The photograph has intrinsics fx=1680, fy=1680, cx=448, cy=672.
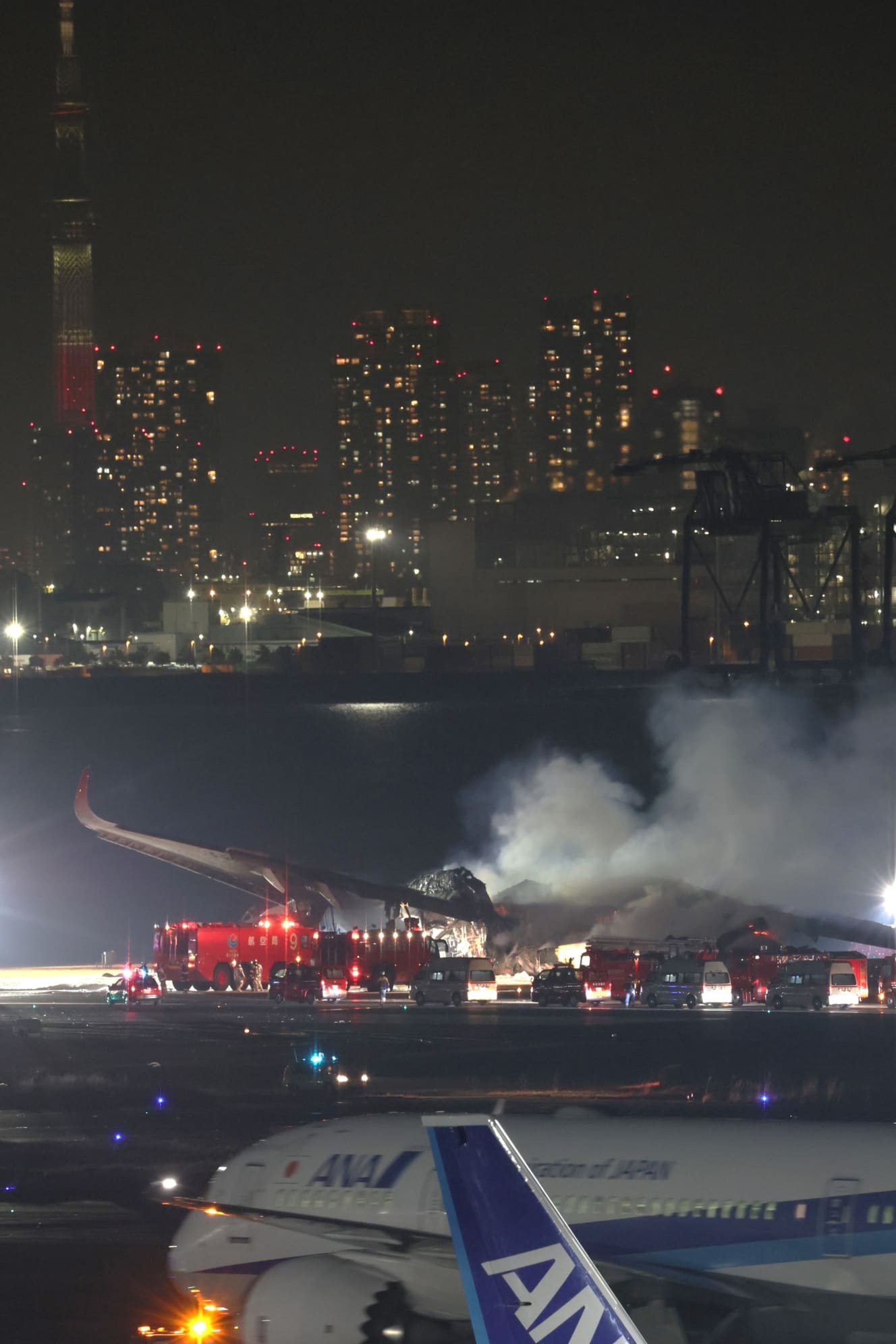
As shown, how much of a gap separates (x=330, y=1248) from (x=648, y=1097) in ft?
64.2

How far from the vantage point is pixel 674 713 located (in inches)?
5069

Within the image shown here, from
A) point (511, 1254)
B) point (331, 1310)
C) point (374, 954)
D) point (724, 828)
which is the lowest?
point (374, 954)

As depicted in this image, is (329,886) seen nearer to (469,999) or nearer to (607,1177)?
(469,999)

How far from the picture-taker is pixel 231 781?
6225 inches

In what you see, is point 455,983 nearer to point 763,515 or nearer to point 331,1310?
point 331,1310

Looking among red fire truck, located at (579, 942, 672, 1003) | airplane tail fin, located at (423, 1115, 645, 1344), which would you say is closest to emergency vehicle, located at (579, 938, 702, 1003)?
red fire truck, located at (579, 942, 672, 1003)

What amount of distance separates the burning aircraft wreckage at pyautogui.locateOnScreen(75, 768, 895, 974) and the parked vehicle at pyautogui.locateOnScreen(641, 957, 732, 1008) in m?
10.8

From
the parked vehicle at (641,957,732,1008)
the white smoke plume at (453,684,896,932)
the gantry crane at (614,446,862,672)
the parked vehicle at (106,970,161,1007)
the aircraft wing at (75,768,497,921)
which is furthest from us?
the gantry crane at (614,446,862,672)

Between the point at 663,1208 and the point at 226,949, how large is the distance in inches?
2016

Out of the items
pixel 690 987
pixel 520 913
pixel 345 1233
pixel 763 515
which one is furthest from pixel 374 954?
pixel 763 515

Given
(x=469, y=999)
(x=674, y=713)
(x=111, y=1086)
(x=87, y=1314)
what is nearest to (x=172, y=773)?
(x=674, y=713)

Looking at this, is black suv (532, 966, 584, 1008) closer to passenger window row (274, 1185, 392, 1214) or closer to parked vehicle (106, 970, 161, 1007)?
parked vehicle (106, 970, 161, 1007)

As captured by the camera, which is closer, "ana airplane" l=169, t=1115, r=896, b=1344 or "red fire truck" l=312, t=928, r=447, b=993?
"ana airplane" l=169, t=1115, r=896, b=1344

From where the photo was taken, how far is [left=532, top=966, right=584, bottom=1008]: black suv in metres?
58.6
